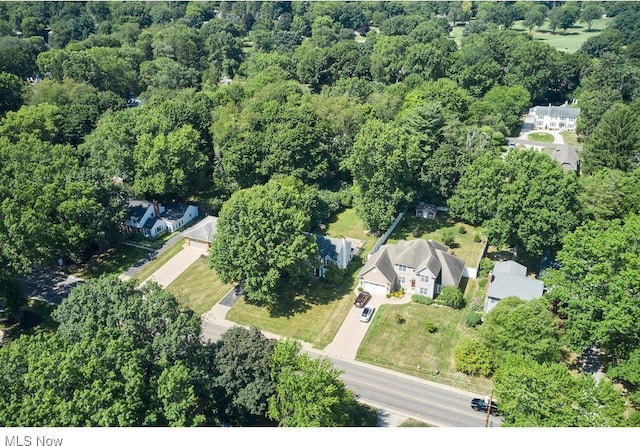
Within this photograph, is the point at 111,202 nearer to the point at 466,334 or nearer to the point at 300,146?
the point at 300,146

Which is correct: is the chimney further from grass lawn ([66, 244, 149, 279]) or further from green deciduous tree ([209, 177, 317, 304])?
green deciduous tree ([209, 177, 317, 304])

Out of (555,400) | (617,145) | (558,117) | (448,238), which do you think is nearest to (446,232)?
(448,238)

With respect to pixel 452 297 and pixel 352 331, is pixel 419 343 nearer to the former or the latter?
pixel 352 331

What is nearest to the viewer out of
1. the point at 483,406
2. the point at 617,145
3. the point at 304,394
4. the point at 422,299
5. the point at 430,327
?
the point at 304,394

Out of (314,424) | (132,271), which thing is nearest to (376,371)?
(314,424)

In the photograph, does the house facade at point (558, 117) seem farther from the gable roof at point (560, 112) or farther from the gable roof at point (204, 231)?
the gable roof at point (204, 231)

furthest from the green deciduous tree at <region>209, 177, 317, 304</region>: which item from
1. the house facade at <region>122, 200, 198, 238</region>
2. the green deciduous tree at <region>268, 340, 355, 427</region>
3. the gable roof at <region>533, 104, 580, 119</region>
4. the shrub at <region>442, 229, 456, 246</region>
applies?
the gable roof at <region>533, 104, 580, 119</region>
